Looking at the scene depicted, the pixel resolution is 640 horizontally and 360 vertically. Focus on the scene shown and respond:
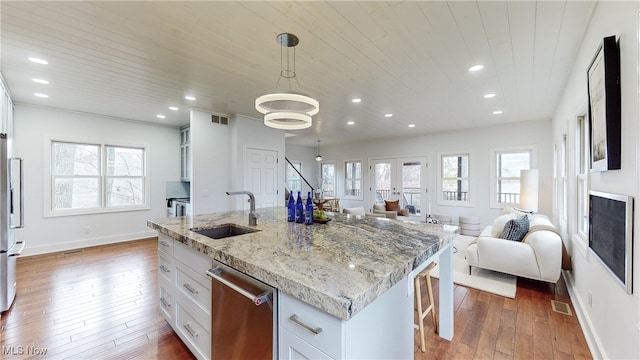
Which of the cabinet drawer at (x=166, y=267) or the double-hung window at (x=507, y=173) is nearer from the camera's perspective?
the cabinet drawer at (x=166, y=267)

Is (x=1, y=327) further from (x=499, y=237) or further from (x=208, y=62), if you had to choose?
(x=499, y=237)

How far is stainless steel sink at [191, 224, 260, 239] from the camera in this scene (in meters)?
2.14

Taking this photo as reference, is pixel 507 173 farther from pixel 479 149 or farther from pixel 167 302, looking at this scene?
pixel 167 302

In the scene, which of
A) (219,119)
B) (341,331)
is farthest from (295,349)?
(219,119)

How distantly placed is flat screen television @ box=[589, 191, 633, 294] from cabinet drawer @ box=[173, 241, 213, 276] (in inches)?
89.5

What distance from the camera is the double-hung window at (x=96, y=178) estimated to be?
4.92m

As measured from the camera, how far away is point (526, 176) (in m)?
4.95

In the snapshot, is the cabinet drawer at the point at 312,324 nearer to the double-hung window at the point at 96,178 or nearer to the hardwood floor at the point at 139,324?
the hardwood floor at the point at 139,324

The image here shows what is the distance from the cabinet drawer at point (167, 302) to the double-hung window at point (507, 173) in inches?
260

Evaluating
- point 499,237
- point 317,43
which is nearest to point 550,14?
point 317,43

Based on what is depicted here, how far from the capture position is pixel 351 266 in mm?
1176

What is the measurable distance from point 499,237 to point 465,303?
1.26m

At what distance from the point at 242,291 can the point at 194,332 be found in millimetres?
917

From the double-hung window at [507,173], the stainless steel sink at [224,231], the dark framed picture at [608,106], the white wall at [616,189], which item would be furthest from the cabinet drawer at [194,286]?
the double-hung window at [507,173]
